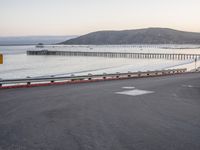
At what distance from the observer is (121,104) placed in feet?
33.9

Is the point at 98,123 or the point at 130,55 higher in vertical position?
the point at 98,123

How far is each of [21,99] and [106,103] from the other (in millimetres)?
3420

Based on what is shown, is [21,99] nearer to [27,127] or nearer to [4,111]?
[4,111]

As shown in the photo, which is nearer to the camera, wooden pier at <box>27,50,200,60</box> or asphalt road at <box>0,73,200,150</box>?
asphalt road at <box>0,73,200,150</box>

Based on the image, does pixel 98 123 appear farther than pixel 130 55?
No

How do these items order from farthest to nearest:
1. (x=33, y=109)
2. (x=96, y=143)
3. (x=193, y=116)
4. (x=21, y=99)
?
(x=21, y=99), (x=33, y=109), (x=193, y=116), (x=96, y=143)

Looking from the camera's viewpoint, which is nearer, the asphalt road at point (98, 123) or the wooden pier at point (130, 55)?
the asphalt road at point (98, 123)

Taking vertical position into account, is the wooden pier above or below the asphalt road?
below

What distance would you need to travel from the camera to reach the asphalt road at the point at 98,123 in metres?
5.71

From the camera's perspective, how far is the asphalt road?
225 inches

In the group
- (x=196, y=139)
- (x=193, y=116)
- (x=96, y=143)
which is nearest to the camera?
(x=96, y=143)

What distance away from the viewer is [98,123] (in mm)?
7402

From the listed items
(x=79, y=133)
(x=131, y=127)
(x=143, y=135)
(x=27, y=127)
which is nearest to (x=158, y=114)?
(x=131, y=127)

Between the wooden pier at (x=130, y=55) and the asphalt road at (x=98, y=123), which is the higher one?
the asphalt road at (x=98, y=123)
